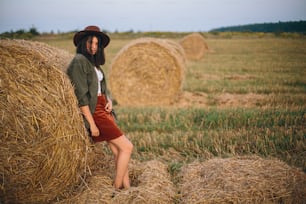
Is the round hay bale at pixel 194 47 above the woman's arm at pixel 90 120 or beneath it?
above

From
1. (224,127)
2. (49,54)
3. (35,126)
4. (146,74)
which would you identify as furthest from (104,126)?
(146,74)

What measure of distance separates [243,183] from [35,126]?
2463 mm

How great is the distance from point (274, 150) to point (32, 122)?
378cm

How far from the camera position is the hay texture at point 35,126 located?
12.0ft

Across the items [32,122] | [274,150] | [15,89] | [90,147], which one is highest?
[15,89]

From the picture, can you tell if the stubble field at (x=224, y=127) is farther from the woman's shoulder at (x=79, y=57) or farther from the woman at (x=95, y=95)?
the woman's shoulder at (x=79, y=57)

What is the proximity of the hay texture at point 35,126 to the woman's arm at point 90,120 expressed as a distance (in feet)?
0.25

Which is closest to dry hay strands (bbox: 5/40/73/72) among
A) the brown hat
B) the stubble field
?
the brown hat

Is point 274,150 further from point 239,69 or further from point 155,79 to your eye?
point 239,69

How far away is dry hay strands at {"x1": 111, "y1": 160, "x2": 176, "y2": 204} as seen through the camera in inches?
148

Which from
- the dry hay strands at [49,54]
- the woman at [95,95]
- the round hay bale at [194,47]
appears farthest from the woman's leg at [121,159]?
the round hay bale at [194,47]

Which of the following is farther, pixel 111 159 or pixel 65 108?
pixel 111 159

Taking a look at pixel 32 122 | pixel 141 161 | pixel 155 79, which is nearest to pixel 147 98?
pixel 155 79

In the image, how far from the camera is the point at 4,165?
3686 mm
